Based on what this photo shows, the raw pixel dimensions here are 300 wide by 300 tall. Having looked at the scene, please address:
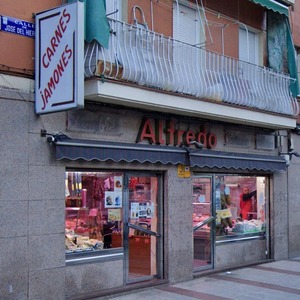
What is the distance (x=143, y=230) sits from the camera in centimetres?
976

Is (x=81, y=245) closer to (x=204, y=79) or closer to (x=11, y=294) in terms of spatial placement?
(x=11, y=294)

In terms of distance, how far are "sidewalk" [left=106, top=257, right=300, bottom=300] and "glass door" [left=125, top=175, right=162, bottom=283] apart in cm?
42

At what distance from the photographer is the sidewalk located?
9078mm

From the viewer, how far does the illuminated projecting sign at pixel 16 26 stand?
7531 mm

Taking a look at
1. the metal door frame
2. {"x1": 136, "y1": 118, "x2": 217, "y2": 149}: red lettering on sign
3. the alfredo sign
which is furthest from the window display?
the alfredo sign

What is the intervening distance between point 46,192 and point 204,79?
157 inches

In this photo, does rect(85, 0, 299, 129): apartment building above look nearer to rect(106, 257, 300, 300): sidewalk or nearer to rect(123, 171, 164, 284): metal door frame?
rect(123, 171, 164, 284): metal door frame

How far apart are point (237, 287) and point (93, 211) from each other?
310 centimetres

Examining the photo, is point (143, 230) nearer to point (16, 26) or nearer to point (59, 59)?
point (59, 59)

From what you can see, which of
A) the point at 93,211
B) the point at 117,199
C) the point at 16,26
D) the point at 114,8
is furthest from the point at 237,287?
the point at 16,26

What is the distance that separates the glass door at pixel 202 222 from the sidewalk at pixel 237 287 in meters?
0.40

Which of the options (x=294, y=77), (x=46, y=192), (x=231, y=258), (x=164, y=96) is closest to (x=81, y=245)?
(x=46, y=192)

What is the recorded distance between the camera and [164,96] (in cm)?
916

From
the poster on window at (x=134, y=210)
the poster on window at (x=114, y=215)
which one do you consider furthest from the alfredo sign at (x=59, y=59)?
the poster on window at (x=134, y=210)
